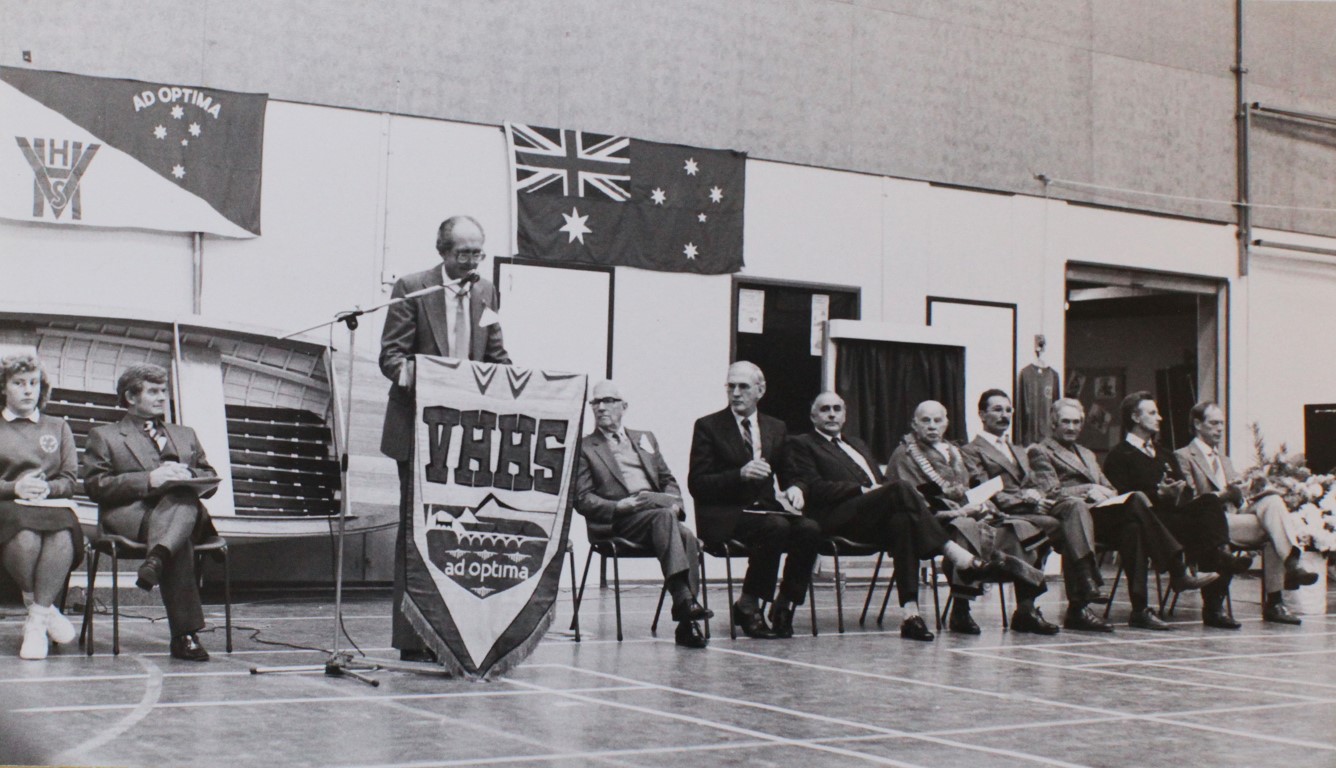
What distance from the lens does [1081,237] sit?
467 inches

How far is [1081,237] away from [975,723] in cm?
830

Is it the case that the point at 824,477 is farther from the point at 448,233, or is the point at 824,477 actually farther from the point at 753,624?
the point at 448,233

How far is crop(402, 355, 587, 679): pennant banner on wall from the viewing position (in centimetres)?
497

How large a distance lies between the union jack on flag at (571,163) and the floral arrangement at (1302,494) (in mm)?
4302

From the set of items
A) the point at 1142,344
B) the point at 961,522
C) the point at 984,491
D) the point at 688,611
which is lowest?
the point at 688,611

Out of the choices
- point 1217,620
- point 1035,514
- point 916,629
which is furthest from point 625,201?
point 1217,620

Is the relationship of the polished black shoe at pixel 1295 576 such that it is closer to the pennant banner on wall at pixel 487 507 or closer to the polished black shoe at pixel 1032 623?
the polished black shoe at pixel 1032 623

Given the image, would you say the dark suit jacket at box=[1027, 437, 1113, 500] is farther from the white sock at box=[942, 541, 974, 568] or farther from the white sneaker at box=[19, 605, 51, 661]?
the white sneaker at box=[19, 605, 51, 661]

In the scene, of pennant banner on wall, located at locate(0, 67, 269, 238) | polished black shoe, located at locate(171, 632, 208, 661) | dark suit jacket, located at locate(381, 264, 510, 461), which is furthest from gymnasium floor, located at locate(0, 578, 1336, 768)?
pennant banner on wall, located at locate(0, 67, 269, 238)

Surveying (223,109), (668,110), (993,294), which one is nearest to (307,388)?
(223,109)

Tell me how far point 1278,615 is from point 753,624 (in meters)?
3.29

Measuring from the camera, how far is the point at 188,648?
5223 millimetres

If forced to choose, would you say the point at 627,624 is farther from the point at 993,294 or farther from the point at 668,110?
the point at 993,294

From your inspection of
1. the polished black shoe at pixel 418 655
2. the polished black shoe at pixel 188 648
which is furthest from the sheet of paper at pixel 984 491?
the polished black shoe at pixel 188 648
